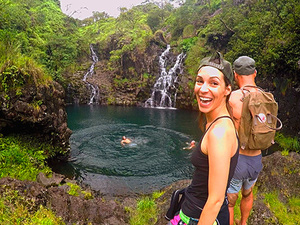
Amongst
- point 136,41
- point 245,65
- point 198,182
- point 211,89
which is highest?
point 136,41

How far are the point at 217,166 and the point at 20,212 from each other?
3.66m

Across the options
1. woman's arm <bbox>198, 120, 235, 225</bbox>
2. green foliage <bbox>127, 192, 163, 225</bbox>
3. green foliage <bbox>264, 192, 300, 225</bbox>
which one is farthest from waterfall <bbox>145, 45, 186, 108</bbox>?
woman's arm <bbox>198, 120, 235, 225</bbox>

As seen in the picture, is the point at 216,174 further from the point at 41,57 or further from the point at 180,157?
the point at 41,57

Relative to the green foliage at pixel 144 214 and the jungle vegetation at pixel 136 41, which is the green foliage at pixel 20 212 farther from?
the green foliage at pixel 144 214

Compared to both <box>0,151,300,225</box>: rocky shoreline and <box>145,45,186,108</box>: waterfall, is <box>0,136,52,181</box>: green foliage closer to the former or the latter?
<box>0,151,300,225</box>: rocky shoreline

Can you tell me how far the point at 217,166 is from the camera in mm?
1427

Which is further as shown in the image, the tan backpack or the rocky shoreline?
the rocky shoreline

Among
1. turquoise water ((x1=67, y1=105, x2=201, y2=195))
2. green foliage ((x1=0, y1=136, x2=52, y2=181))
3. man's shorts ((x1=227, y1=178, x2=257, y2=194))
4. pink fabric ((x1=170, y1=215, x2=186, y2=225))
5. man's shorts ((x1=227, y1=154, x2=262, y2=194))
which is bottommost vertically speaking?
turquoise water ((x1=67, y1=105, x2=201, y2=195))

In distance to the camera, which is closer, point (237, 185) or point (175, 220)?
point (175, 220)

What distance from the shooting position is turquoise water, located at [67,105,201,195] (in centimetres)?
902

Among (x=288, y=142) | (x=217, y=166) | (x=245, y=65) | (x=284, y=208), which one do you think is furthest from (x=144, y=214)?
(x=288, y=142)

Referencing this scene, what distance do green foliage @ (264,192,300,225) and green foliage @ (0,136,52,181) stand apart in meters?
7.12

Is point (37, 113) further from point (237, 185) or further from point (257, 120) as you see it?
point (257, 120)

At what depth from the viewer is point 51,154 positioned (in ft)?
30.9
